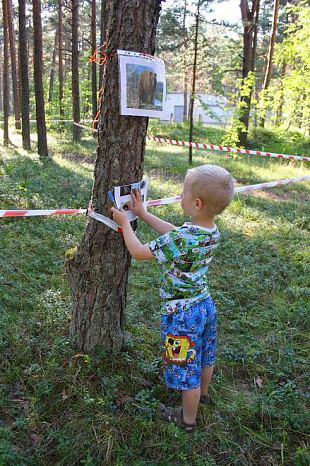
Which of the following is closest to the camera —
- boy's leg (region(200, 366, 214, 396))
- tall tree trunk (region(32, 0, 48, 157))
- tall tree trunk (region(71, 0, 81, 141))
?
boy's leg (region(200, 366, 214, 396))

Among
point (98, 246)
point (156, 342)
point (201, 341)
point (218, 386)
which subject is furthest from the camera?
point (156, 342)

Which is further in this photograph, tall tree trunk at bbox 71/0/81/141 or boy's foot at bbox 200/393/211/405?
tall tree trunk at bbox 71/0/81/141

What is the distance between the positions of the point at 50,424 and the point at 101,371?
48 cm

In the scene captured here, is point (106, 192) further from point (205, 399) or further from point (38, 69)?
point (38, 69)

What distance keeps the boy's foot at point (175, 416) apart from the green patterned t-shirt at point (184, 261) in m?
0.71

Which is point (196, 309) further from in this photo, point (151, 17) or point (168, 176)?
point (168, 176)

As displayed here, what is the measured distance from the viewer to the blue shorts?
2.44m

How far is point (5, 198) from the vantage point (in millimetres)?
6547

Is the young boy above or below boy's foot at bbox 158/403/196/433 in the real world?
above

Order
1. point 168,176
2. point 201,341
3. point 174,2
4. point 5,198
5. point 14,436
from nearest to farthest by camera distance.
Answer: point 14,436 < point 201,341 < point 5,198 < point 168,176 < point 174,2

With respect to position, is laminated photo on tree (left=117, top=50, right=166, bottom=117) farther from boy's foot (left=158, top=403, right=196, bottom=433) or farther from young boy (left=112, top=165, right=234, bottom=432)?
boy's foot (left=158, top=403, right=196, bottom=433)

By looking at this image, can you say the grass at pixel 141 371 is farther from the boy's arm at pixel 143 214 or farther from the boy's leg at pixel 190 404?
the boy's arm at pixel 143 214

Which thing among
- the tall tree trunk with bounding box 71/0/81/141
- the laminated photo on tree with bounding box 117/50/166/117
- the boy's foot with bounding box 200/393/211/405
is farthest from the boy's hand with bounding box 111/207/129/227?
the tall tree trunk with bounding box 71/0/81/141

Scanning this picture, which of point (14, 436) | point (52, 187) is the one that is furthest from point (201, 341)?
point (52, 187)
